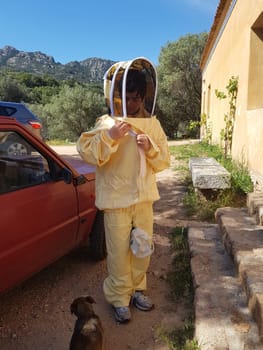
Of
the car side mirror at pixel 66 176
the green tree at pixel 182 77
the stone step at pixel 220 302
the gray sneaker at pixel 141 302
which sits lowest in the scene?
the gray sneaker at pixel 141 302

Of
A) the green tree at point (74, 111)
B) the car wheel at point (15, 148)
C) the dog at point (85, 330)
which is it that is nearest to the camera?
the dog at point (85, 330)

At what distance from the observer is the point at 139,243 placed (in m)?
2.55

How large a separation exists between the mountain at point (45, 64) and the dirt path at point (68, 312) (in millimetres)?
90281

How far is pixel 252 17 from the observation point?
6461 mm

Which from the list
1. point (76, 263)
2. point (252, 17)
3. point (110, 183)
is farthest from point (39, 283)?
point (252, 17)

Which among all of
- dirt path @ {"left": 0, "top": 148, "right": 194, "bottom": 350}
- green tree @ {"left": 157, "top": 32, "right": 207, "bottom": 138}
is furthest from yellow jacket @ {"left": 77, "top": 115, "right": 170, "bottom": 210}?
green tree @ {"left": 157, "top": 32, "right": 207, "bottom": 138}

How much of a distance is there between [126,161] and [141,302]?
3.93 ft

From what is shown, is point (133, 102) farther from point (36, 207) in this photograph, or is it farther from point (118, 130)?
point (36, 207)

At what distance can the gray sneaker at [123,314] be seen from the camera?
2.70 meters

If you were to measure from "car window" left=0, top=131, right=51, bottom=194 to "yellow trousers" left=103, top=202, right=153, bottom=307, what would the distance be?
0.69 metres

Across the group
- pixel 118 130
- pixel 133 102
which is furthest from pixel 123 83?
pixel 118 130

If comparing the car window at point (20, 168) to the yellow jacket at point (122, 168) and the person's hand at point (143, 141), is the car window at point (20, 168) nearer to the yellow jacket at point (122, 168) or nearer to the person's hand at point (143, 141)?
the yellow jacket at point (122, 168)

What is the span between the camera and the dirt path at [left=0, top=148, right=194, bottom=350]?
254 cm

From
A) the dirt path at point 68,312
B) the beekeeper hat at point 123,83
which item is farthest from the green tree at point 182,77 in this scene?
the beekeeper hat at point 123,83
